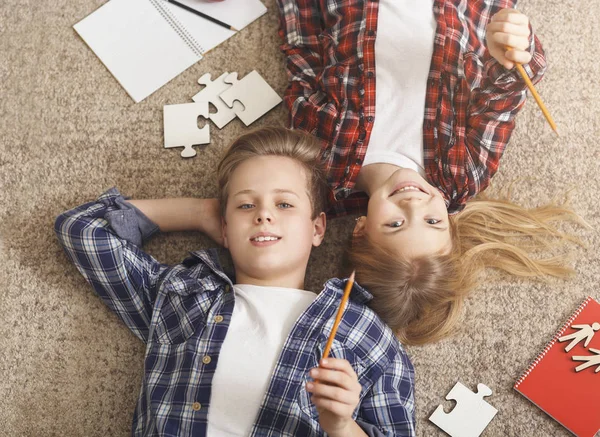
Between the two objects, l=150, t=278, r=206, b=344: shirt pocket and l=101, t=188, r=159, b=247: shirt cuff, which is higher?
l=101, t=188, r=159, b=247: shirt cuff

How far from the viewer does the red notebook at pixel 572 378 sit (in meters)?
1.23

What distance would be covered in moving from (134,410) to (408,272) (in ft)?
2.19

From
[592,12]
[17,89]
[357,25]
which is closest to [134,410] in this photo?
[17,89]

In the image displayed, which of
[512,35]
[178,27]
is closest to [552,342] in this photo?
[512,35]

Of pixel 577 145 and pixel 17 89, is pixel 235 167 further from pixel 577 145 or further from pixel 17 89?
pixel 577 145

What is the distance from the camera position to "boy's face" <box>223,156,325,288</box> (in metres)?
1.14

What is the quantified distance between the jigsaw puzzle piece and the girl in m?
0.15

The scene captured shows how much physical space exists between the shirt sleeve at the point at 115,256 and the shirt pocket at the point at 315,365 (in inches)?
15.0

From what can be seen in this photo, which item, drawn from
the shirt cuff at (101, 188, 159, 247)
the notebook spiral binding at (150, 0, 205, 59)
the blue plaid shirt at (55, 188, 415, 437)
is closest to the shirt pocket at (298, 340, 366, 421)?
the blue plaid shirt at (55, 188, 415, 437)

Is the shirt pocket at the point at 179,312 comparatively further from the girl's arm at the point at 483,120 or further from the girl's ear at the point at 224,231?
the girl's arm at the point at 483,120

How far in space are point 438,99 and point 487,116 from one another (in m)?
0.12

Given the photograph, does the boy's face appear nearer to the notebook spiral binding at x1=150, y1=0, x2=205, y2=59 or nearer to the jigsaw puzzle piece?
the jigsaw puzzle piece

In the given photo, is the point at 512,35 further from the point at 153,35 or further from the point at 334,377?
the point at 153,35

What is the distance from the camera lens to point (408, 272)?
1.16 metres
